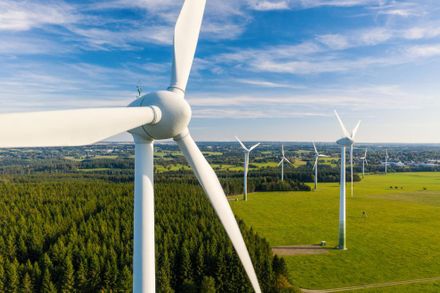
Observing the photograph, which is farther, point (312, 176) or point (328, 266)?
point (312, 176)

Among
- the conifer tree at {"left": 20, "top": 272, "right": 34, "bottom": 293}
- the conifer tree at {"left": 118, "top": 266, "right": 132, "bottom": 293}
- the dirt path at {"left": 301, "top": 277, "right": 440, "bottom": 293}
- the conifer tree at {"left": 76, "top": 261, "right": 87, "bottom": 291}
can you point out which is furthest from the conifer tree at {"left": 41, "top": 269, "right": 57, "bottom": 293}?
the dirt path at {"left": 301, "top": 277, "right": 440, "bottom": 293}

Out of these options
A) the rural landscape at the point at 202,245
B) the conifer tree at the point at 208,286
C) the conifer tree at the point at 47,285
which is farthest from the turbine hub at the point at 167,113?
A: the conifer tree at the point at 47,285

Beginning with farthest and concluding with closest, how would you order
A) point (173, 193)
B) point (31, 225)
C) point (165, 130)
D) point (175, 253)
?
point (173, 193), point (31, 225), point (175, 253), point (165, 130)

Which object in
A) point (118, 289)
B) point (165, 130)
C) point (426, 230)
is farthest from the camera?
point (426, 230)

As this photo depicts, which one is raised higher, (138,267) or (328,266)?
(138,267)

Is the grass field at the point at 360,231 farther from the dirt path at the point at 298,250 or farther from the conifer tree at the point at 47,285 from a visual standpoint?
the conifer tree at the point at 47,285

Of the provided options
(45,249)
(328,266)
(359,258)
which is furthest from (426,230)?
→ (45,249)

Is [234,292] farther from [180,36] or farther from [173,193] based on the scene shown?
[173,193]

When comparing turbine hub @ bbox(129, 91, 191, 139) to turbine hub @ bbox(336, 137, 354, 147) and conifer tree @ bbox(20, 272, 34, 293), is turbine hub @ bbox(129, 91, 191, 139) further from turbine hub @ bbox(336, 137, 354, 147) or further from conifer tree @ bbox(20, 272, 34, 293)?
turbine hub @ bbox(336, 137, 354, 147)
